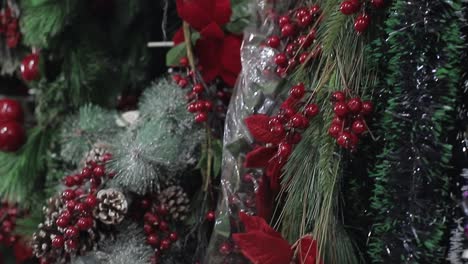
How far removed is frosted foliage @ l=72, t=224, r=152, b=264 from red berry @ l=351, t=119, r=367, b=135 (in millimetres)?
289

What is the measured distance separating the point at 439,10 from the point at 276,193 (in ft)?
0.81

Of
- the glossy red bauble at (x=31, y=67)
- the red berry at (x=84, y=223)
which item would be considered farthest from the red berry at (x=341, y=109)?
the glossy red bauble at (x=31, y=67)

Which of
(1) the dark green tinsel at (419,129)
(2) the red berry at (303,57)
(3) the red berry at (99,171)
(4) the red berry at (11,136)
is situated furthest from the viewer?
(4) the red berry at (11,136)

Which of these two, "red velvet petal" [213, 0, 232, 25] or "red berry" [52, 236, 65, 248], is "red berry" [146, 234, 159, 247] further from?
"red velvet petal" [213, 0, 232, 25]

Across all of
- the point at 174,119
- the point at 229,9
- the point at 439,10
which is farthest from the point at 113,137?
the point at 439,10

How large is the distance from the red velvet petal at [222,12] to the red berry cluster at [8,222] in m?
0.41

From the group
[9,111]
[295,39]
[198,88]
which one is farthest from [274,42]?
[9,111]

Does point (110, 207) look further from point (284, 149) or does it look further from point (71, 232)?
point (284, 149)

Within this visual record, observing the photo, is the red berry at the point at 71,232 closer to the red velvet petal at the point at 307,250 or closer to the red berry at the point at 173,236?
the red berry at the point at 173,236

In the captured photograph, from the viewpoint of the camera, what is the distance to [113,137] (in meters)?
0.75

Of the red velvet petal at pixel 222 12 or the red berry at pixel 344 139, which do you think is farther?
the red velvet petal at pixel 222 12

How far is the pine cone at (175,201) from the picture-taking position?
0.66 m

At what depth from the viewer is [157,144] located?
0.65m

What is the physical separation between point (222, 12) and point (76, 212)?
0.98 feet
